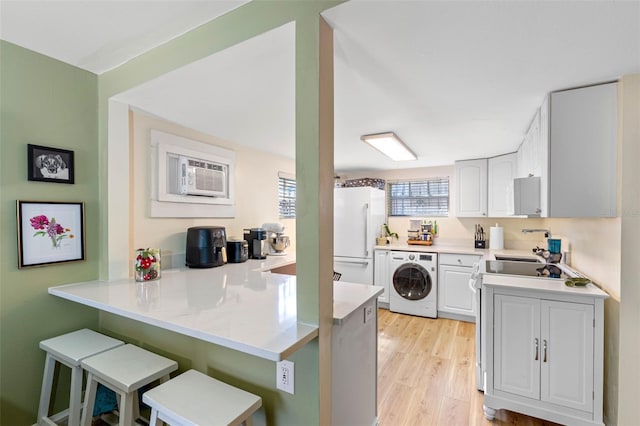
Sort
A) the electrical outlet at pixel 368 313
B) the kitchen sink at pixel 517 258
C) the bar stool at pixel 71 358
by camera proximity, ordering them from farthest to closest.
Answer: the kitchen sink at pixel 517 258
the electrical outlet at pixel 368 313
the bar stool at pixel 71 358

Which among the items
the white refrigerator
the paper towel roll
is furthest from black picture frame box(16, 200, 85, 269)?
the paper towel roll

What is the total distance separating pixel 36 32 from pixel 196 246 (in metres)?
1.57

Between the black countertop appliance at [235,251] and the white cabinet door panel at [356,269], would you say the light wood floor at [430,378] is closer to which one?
the white cabinet door panel at [356,269]

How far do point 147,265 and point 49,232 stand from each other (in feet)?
1.86

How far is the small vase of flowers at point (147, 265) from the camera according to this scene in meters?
1.87

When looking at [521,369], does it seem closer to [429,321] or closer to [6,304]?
[429,321]

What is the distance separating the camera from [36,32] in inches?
57.1

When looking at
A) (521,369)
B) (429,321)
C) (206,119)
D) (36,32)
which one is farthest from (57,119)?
(429,321)

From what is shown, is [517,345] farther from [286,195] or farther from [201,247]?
[286,195]

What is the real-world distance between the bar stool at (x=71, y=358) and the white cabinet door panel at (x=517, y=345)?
2446mm

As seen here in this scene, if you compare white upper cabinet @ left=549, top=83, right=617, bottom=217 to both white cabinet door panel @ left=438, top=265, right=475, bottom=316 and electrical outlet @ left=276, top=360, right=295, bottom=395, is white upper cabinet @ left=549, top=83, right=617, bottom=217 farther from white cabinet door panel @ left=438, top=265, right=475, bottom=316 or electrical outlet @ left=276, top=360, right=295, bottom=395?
white cabinet door panel @ left=438, top=265, right=475, bottom=316

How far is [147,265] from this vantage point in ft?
6.21

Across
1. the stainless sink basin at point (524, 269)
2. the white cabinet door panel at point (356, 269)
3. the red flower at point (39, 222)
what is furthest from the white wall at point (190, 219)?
the stainless sink basin at point (524, 269)

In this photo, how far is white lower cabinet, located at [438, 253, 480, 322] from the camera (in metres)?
3.56
